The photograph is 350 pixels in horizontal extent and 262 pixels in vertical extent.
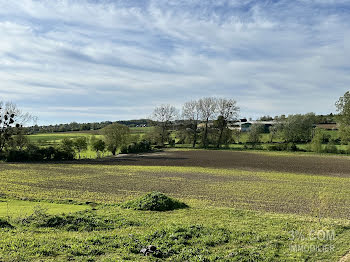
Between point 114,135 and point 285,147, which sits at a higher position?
point 114,135

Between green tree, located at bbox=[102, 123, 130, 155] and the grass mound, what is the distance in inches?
2173

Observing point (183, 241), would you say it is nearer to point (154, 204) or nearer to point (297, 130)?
point (154, 204)

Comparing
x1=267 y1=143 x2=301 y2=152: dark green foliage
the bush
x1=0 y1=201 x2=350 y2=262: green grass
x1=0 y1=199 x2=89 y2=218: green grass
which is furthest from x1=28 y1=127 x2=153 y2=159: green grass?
x1=0 y1=201 x2=350 y2=262: green grass

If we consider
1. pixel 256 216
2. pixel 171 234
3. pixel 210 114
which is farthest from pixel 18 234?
pixel 210 114

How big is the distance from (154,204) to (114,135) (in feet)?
187

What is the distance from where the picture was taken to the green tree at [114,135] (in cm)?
7200

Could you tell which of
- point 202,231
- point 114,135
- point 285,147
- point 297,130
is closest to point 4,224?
point 202,231

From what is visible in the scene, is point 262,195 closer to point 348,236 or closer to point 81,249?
point 348,236

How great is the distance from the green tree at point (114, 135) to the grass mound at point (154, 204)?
181 feet

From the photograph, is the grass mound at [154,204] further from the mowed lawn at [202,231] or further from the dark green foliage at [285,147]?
the dark green foliage at [285,147]

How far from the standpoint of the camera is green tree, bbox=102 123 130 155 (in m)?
72.0

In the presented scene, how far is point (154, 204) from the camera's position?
1767 centimetres

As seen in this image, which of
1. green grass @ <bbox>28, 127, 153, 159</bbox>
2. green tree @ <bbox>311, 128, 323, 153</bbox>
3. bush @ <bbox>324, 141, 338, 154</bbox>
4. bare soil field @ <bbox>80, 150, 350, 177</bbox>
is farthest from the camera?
green grass @ <bbox>28, 127, 153, 159</bbox>

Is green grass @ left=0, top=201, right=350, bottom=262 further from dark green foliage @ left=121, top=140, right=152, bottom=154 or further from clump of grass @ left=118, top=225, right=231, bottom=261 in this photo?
dark green foliage @ left=121, top=140, right=152, bottom=154
